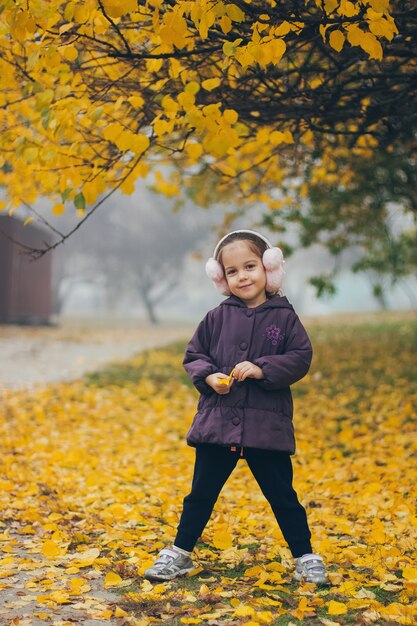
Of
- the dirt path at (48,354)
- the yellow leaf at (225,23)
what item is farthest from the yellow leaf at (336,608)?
the dirt path at (48,354)

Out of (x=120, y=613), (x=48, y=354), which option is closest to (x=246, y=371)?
(x=120, y=613)

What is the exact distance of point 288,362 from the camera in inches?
121

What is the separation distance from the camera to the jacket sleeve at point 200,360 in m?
3.14

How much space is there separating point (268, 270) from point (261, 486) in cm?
102

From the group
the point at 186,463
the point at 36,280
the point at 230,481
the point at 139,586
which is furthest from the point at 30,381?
the point at 36,280

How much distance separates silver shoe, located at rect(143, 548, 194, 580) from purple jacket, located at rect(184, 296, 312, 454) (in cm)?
55

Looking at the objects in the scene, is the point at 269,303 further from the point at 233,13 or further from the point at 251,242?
the point at 233,13

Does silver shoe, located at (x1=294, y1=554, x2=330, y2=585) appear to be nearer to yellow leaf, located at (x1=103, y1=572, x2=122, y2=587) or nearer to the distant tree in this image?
yellow leaf, located at (x1=103, y1=572, x2=122, y2=587)

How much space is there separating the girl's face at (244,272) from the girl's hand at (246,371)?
1.26 feet

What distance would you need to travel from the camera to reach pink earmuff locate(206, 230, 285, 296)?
3.26 meters

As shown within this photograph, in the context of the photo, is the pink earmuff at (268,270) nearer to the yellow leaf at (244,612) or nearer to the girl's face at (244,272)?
the girl's face at (244,272)

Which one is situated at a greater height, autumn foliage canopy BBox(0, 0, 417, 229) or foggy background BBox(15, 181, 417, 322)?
foggy background BBox(15, 181, 417, 322)

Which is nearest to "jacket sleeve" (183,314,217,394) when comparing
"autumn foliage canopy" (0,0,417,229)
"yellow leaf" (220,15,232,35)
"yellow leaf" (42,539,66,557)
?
"autumn foliage canopy" (0,0,417,229)

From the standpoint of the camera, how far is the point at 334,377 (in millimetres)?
9648
